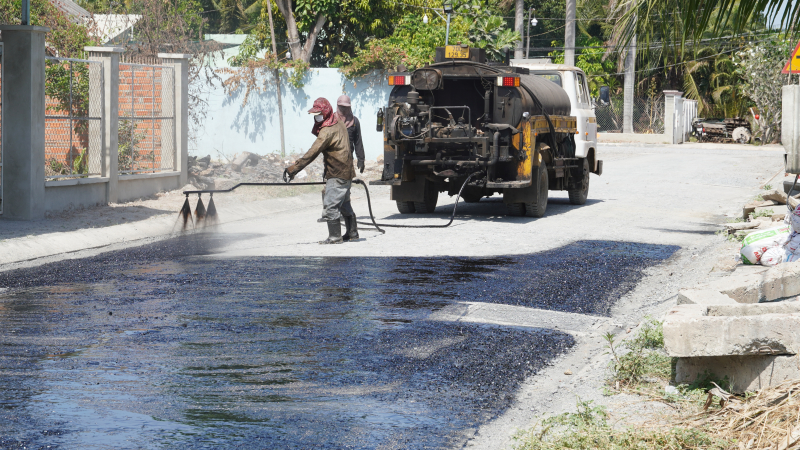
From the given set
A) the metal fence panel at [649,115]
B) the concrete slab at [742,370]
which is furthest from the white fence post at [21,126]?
the metal fence panel at [649,115]

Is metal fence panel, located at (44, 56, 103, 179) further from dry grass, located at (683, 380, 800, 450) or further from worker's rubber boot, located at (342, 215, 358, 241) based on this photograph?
dry grass, located at (683, 380, 800, 450)

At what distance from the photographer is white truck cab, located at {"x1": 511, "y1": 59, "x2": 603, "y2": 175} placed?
16.7m

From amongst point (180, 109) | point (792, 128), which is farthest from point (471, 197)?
point (792, 128)

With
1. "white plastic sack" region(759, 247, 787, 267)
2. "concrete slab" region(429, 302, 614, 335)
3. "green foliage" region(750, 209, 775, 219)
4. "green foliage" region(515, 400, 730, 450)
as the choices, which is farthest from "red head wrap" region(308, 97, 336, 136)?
"green foliage" region(515, 400, 730, 450)

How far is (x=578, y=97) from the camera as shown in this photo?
16828mm

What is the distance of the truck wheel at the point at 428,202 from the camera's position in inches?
580

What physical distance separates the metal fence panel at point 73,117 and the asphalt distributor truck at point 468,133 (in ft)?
15.1

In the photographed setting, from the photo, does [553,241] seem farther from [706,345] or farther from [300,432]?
[300,432]

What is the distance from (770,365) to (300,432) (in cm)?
244

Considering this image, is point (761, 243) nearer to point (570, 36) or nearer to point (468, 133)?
point (468, 133)

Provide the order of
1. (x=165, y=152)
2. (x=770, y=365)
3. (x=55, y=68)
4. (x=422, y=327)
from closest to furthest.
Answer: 1. (x=770, y=365)
2. (x=422, y=327)
3. (x=55, y=68)
4. (x=165, y=152)

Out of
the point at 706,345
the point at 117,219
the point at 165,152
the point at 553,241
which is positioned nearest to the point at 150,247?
the point at 117,219

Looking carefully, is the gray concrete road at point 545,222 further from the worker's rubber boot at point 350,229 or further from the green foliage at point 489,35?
the green foliage at point 489,35

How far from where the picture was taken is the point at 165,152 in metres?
17.3
